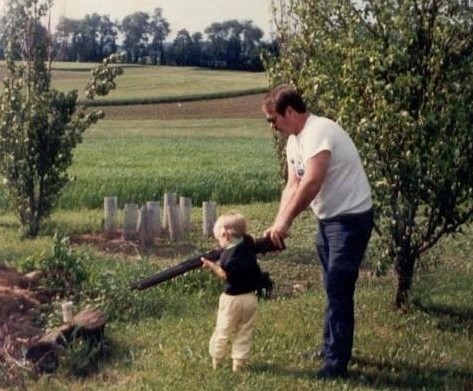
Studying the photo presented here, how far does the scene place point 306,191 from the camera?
23.6ft

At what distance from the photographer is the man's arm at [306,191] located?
7195 mm

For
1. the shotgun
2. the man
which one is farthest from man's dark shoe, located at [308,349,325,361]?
the shotgun

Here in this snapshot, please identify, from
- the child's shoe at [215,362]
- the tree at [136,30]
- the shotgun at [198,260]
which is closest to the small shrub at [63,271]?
the shotgun at [198,260]

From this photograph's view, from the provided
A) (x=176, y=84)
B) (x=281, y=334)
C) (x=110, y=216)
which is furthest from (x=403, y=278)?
(x=176, y=84)

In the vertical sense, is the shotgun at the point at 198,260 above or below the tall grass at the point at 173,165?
above

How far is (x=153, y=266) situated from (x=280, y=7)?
547cm

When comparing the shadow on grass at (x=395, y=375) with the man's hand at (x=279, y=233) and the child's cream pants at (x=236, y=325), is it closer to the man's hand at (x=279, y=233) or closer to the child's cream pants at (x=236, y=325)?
the child's cream pants at (x=236, y=325)

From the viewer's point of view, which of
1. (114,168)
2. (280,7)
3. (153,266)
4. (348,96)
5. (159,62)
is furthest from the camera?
(159,62)

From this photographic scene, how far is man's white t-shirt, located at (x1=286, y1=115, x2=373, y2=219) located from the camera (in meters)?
7.30

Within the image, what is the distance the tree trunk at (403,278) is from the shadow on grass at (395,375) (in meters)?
1.64

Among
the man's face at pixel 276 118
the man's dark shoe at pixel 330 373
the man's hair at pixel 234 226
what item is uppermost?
the man's face at pixel 276 118

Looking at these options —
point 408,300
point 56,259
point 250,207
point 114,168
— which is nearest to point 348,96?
point 408,300

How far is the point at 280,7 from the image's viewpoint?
15289 millimetres

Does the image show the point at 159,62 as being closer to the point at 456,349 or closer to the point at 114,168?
the point at 114,168
